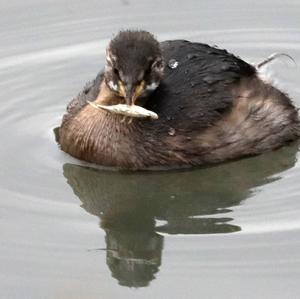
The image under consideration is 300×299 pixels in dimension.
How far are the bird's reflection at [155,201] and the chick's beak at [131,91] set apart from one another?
534 mm

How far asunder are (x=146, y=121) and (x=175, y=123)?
0.21 meters

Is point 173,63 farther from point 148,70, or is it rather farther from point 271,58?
point 271,58

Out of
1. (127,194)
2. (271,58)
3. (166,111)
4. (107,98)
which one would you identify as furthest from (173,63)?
(271,58)

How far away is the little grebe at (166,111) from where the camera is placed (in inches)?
316

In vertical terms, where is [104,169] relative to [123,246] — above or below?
above

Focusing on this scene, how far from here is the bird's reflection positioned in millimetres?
7160

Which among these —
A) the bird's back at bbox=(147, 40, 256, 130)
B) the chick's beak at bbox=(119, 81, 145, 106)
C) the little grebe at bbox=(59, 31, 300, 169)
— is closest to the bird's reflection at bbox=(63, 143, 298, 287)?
the little grebe at bbox=(59, 31, 300, 169)

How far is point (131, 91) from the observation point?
7.96m

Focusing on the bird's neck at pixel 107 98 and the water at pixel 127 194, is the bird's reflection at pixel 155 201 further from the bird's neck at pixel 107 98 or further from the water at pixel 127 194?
the bird's neck at pixel 107 98

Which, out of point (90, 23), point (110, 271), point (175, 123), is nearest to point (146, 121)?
point (175, 123)

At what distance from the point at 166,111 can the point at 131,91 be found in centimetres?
38

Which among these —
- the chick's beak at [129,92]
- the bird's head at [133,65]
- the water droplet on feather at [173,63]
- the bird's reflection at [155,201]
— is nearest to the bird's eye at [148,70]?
the bird's head at [133,65]

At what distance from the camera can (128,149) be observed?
8.23 meters

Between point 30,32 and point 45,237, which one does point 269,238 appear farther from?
point 30,32
